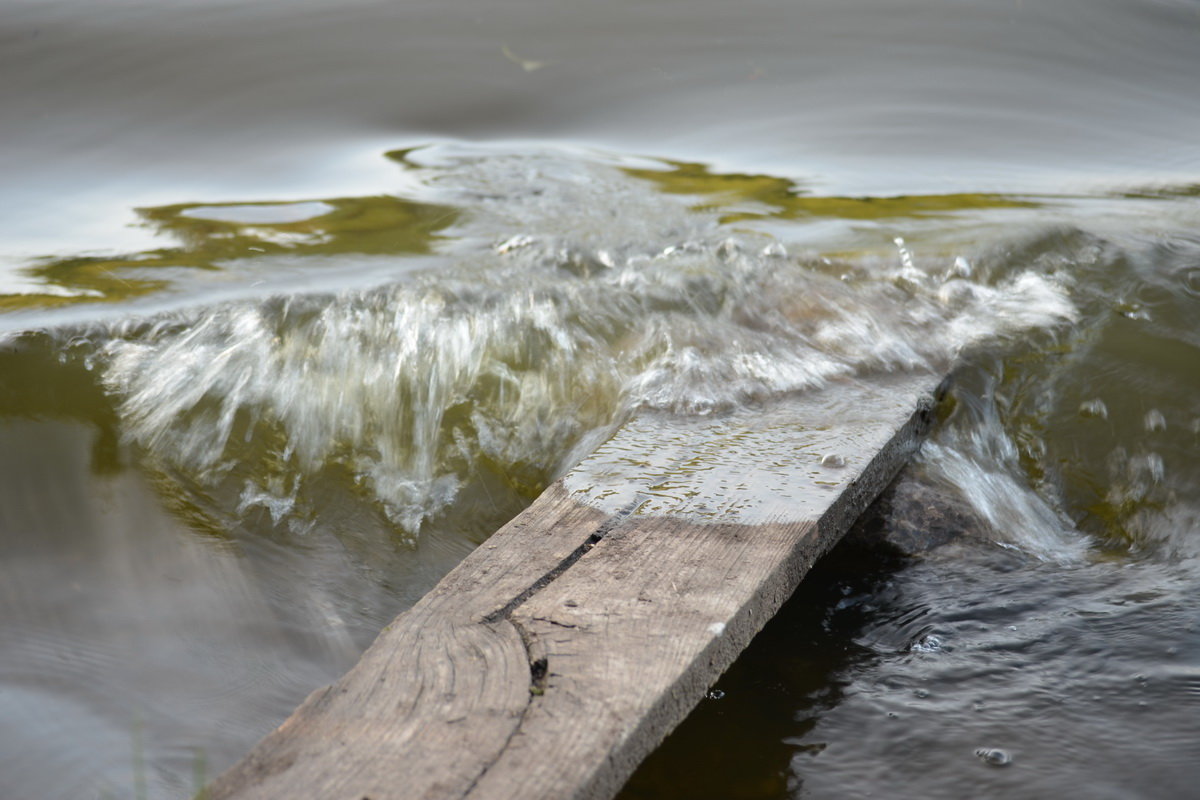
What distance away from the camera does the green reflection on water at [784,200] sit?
4.62 m

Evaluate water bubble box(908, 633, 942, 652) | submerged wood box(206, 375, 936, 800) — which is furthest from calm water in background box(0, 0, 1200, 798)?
submerged wood box(206, 375, 936, 800)

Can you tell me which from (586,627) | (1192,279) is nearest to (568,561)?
(586,627)

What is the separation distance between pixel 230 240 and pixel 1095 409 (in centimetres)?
338

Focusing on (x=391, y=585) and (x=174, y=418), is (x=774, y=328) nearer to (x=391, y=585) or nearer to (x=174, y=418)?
(x=391, y=585)

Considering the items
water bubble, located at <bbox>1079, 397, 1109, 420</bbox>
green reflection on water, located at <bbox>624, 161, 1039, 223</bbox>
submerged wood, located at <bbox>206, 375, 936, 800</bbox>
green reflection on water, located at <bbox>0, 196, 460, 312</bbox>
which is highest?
green reflection on water, located at <bbox>624, 161, 1039, 223</bbox>

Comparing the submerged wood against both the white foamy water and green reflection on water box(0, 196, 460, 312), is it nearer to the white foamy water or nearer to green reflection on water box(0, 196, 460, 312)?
the white foamy water

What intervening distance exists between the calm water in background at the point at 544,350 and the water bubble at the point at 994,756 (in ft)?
0.04

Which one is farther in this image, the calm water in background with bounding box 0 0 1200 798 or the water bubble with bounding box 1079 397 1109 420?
the water bubble with bounding box 1079 397 1109 420

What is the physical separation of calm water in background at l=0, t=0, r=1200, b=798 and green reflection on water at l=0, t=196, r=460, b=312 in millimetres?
23

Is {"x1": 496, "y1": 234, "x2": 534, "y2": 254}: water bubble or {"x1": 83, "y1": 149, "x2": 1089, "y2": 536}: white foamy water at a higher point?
{"x1": 496, "y1": 234, "x2": 534, "y2": 254}: water bubble

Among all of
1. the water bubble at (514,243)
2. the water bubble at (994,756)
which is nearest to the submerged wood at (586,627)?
the water bubble at (994,756)

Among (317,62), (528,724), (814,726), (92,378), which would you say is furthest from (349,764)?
(317,62)

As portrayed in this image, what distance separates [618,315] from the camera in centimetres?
333

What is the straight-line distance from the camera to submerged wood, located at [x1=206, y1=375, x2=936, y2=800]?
1.34 metres
